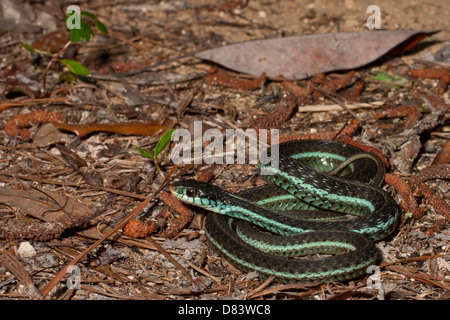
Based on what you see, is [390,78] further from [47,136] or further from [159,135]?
[47,136]

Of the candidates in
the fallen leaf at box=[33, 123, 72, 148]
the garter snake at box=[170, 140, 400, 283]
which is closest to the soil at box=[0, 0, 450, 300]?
the fallen leaf at box=[33, 123, 72, 148]

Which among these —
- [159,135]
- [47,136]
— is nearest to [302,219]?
[159,135]

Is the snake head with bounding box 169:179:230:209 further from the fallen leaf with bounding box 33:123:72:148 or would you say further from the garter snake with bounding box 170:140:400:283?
the fallen leaf with bounding box 33:123:72:148

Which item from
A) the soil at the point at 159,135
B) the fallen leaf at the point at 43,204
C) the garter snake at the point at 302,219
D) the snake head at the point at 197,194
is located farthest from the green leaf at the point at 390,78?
the fallen leaf at the point at 43,204

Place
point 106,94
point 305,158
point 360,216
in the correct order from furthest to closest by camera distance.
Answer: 1. point 106,94
2. point 305,158
3. point 360,216
